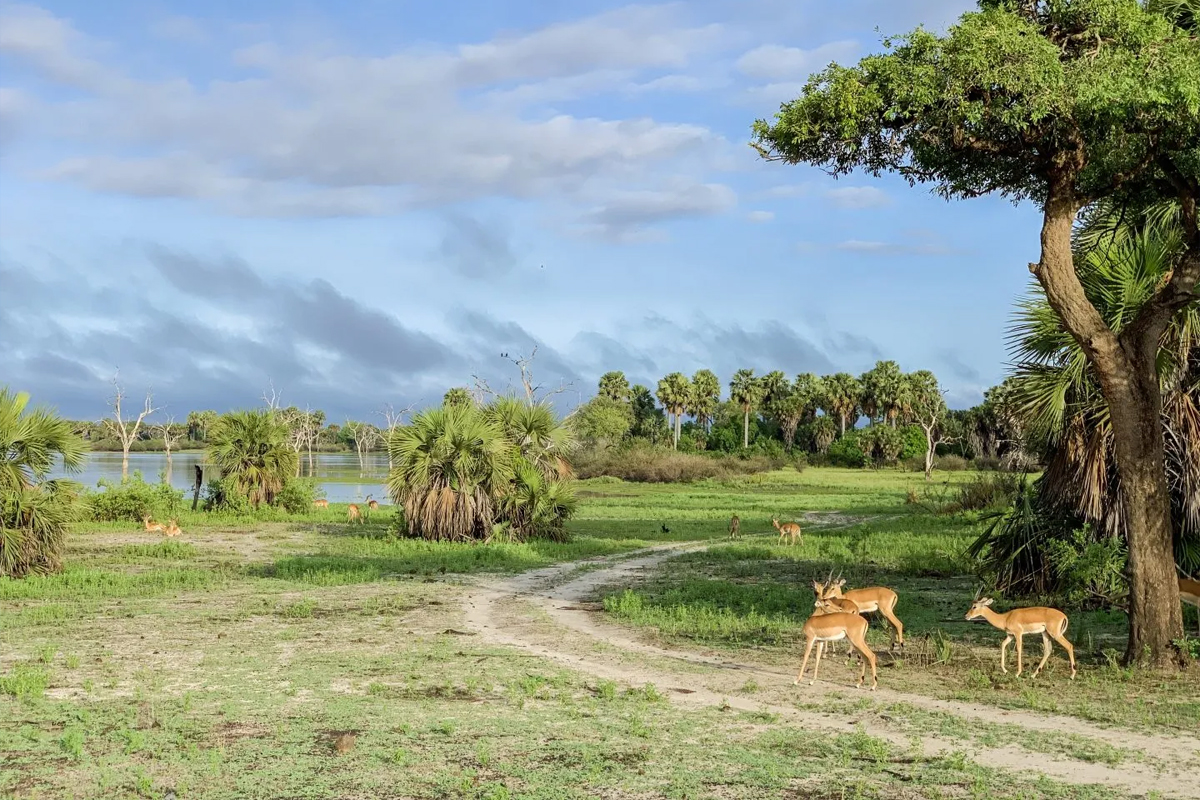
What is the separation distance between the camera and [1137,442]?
11.8m

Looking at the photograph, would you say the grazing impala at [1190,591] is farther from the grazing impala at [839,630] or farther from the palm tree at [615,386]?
the palm tree at [615,386]

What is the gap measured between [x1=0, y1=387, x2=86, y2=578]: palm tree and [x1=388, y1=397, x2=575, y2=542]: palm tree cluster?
8619 millimetres

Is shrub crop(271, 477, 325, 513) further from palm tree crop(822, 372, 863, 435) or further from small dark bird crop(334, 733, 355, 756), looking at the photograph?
palm tree crop(822, 372, 863, 435)

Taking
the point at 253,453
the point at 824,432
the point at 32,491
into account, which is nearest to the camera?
the point at 32,491

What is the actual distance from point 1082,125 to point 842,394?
88.9m

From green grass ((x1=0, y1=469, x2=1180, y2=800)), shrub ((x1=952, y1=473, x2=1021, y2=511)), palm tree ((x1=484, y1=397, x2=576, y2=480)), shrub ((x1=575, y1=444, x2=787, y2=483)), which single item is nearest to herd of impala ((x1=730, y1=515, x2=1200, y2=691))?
green grass ((x1=0, y1=469, x2=1180, y2=800))

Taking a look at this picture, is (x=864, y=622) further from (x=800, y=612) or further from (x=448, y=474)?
(x=448, y=474)

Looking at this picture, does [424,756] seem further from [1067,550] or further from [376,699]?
[1067,550]

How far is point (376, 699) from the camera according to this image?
33.5ft

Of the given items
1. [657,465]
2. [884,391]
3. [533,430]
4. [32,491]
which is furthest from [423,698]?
[884,391]

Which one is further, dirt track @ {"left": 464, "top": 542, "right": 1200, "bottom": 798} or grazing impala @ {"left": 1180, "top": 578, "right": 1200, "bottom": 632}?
grazing impala @ {"left": 1180, "top": 578, "right": 1200, "bottom": 632}

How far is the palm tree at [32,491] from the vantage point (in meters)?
20.4

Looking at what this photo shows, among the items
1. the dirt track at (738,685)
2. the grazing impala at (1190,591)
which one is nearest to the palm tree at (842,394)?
the dirt track at (738,685)

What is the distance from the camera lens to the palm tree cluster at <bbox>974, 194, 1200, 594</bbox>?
14.7m
